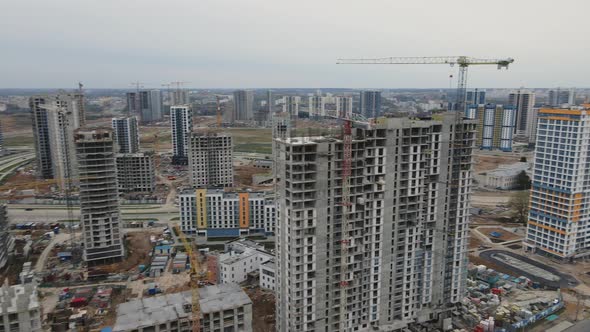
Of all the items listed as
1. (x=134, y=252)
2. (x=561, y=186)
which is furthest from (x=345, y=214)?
(x=134, y=252)

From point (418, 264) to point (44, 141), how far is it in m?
94.8

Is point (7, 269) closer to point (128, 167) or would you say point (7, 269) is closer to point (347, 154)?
point (128, 167)

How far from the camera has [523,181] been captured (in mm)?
101062

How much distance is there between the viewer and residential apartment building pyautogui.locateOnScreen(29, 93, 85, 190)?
295ft

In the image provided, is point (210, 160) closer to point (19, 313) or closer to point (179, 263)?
point (179, 263)

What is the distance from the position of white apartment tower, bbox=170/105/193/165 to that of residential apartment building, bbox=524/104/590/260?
8223cm

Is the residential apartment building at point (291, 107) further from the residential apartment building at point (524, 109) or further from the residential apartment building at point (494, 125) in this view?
the residential apartment building at point (524, 109)

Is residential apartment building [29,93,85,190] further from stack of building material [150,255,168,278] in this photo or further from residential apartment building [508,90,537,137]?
residential apartment building [508,90,537,137]

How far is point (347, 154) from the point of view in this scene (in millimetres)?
35469

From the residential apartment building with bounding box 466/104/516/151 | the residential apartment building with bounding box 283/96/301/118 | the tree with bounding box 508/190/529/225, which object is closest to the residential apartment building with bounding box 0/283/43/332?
the tree with bounding box 508/190/529/225

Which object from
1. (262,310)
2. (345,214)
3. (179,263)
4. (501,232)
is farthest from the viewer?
(501,232)

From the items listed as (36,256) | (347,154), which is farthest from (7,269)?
(347,154)

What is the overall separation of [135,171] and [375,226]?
2897 inches

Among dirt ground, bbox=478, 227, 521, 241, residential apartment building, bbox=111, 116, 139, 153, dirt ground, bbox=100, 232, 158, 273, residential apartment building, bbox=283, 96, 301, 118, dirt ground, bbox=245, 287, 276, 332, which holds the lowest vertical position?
dirt ground, bbox=245, 287, 276, 332
